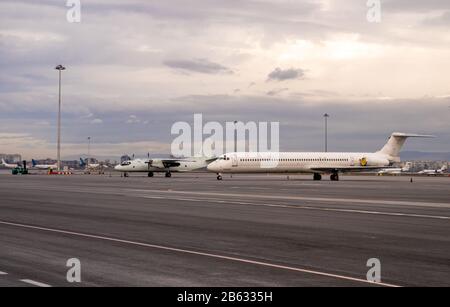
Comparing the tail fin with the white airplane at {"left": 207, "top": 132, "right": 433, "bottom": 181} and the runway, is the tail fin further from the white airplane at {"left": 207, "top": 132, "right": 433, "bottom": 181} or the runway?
the runway

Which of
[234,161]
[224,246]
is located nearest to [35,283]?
[224,246]

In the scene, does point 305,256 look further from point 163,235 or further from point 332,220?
point 332,220

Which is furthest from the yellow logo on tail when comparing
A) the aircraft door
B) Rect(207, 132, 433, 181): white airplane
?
the aircraft door

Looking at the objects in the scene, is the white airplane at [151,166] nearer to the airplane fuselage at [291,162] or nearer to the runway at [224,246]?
the airplane fuselage at [291,162]

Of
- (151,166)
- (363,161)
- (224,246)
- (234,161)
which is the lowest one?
(224,246)

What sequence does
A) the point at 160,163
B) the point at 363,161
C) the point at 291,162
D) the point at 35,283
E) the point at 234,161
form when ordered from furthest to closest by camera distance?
the point at 160,163 < the point at 363,161 < the point at 291,162 < the point at 234,161 < the point at 35,283

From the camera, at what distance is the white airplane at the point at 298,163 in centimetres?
7494

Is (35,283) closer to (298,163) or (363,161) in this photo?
(298,163)

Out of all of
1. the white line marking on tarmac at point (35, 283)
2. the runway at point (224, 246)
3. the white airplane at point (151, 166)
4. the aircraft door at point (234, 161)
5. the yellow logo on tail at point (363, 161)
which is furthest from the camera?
the white airplane at point (151, 166)

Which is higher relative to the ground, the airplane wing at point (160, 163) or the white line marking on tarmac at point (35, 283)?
the airplane wing at point (160, 163)

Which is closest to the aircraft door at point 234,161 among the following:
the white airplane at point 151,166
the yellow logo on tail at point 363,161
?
the yellow logo on tail at point 363,161

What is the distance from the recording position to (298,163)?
3071 inches

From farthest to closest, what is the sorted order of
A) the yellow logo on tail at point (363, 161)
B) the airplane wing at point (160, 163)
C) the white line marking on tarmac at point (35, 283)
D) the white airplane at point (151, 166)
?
the white airplane at point (151, 166) < the airplane wing at point (160, 163) < the yellow logo on tail at point (363, 161) < the white line marking on tarmac at point (35, 283)
